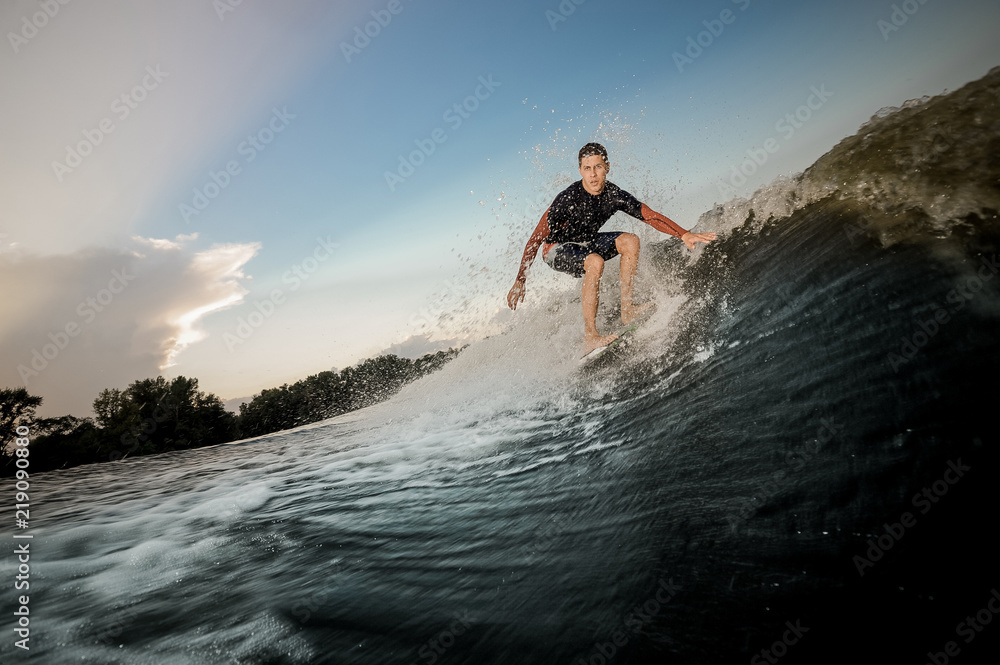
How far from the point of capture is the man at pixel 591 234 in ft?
18.4

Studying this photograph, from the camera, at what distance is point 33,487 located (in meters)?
7.43

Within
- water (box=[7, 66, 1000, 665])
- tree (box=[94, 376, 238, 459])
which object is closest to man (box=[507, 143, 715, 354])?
water (box=[7, 66, 1000, 665])

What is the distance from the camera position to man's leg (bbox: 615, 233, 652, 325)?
575 centimetres

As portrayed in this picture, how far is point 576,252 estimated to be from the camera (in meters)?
6.05

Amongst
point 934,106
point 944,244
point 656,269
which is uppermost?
point 934,106

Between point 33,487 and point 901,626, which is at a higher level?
point 33,487

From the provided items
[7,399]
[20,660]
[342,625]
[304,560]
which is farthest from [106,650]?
[7,399]

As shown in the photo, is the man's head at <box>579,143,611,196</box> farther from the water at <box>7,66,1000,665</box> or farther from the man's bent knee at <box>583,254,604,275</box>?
the water at <box>7,66,1000,665</box>

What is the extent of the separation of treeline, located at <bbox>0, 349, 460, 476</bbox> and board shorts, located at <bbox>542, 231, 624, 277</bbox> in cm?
978

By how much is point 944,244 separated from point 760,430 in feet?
7.20

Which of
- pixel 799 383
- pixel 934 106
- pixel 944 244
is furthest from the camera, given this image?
pixel 934 106

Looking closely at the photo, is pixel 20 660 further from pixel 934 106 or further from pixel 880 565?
pixel 934 106

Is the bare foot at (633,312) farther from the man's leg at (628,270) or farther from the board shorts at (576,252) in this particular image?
the board shorts at (576,252)

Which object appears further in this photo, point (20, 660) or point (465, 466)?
point (465, 466)
